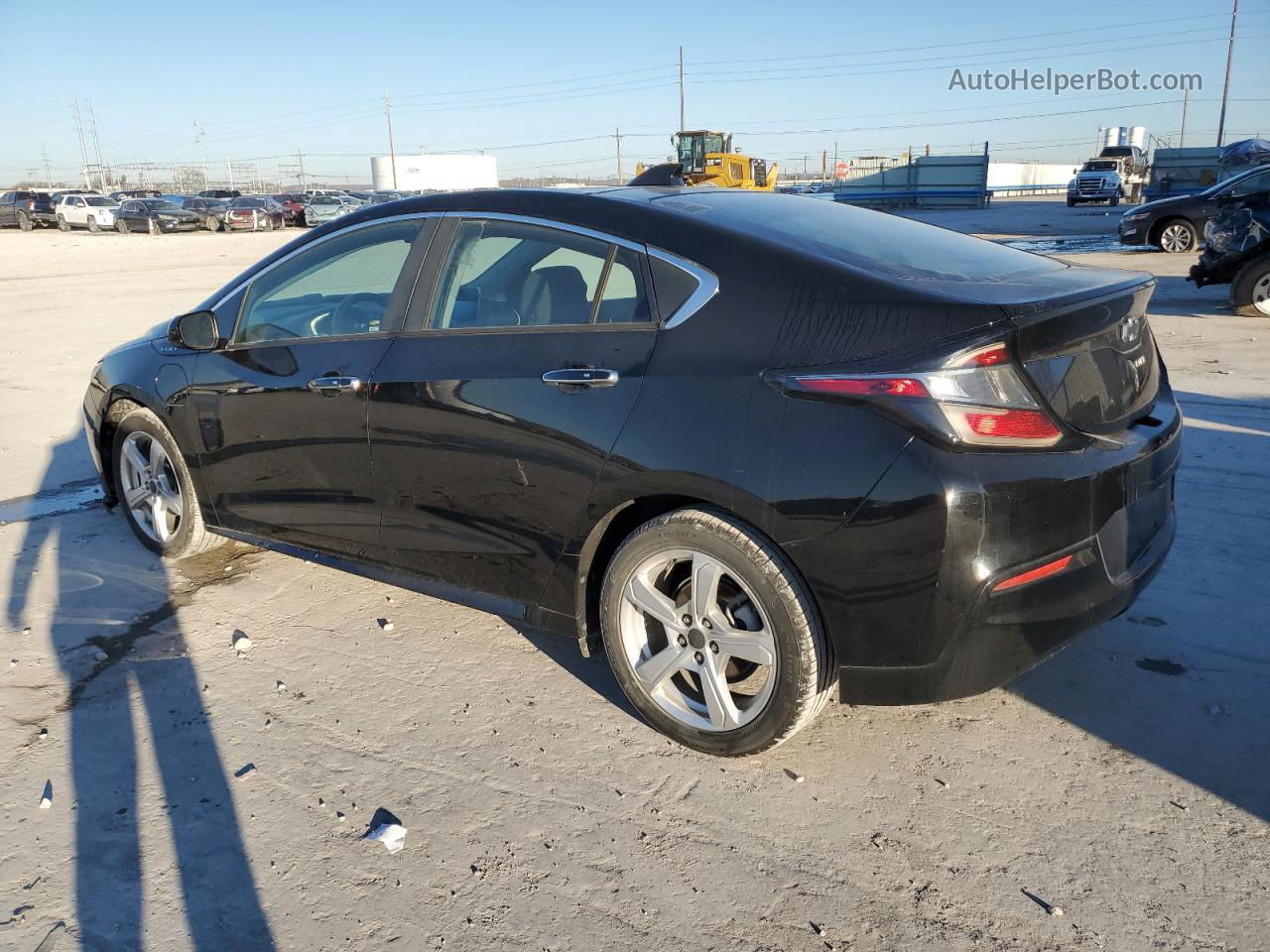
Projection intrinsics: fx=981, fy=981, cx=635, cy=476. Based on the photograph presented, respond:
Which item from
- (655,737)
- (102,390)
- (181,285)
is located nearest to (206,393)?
(102,390)

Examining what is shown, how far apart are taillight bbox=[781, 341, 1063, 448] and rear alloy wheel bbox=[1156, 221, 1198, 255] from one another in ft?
59.9

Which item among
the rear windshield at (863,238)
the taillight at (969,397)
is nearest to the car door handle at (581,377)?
the rear windshield at (863,238)

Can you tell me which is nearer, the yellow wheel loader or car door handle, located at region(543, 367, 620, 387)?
car door handle, located at region(543, 367, 620, 387)

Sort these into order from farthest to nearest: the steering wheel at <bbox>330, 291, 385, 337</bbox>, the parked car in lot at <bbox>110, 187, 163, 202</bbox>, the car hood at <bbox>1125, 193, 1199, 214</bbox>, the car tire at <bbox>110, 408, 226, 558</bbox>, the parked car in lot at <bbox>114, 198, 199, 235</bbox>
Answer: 1. the parked car in lot at <bbox>110, 187, 163, 202</bbox>
2. the parked car in lot at <bbox>114, 198, 199, 235</bbox>
3. the car hood at <bbox>1125, 193, 1199, 214</bbox>
4. the car tire at <bbox>110, 408, 226, 558</bbox>
5. the steering wheel at <bbox>330, 291, 385, 337</bbox>

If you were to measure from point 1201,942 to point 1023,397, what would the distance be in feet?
4.35

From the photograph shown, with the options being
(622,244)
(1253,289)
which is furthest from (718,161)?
(622,244)

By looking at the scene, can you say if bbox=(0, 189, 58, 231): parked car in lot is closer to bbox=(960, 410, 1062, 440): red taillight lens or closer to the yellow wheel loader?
the yellow wheel loader

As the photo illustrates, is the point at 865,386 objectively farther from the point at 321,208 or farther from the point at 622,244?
the point at 321,208

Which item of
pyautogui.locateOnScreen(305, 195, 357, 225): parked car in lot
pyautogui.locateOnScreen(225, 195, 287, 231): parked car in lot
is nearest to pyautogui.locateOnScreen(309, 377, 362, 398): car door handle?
pyautogui.locateOnScreen(225, 195, 287, 231): parked car in lot

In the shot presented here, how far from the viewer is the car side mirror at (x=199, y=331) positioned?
13.6ft

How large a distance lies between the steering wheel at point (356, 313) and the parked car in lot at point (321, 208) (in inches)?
1769

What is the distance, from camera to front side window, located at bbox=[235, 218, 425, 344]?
3.67 m

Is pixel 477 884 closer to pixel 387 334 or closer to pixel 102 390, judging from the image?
pixel 387 334

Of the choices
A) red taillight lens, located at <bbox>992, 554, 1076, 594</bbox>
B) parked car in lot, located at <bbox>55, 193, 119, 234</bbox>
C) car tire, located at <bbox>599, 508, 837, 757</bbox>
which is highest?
parked car in lot, located at <bbox>55, 193, 119, 234</bbox>
